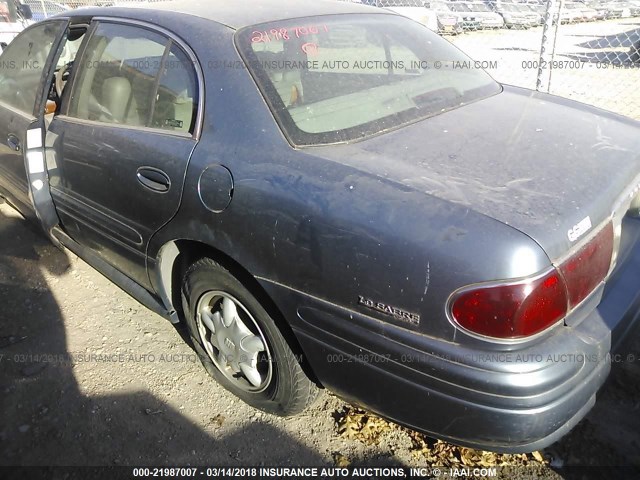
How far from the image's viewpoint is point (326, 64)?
2.39 meters

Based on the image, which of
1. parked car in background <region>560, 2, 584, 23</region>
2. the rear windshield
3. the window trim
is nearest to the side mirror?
the window trim

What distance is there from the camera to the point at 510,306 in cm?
154

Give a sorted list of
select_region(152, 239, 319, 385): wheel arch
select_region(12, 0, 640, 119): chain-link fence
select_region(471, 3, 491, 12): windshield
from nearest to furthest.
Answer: select_region(152, 239, 319, 385): wheel arch → select_region(12, 0, 640, 119): chain-link fence → select_region(471, 3, 491, 12): windshield

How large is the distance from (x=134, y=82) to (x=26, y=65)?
1.49m

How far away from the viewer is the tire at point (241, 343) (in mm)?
2174

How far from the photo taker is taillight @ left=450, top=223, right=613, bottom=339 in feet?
5.01

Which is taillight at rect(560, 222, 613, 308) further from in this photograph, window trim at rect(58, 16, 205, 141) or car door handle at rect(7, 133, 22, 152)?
car door handle at rect(7, 133, 22, 152)

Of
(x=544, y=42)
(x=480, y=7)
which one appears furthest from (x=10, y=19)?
(x=480, y=7)

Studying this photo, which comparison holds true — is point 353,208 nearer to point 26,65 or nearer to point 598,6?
point 26,65

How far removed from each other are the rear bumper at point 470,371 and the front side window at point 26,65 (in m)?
2.49

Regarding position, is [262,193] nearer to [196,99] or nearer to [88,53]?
[196,99]

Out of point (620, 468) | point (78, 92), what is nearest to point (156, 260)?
point (78, 92)

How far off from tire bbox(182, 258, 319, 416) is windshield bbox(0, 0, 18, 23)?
771cm

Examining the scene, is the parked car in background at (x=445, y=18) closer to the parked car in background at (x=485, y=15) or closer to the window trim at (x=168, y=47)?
the parked car in background at (x=485, y=15)
